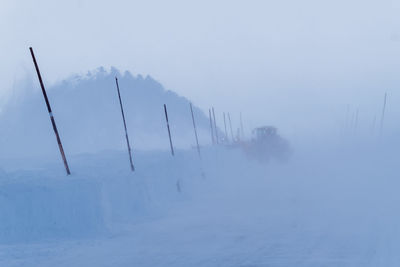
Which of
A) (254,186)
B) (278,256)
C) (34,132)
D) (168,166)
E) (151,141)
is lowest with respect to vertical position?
(151,141)

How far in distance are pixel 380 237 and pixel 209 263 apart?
4696 millimetres

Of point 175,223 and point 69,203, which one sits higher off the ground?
point 69,203

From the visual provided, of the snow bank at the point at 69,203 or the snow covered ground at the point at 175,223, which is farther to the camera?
the snow bank at the point at 69,203

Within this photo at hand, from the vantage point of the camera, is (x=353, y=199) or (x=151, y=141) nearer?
(x=353, y=199)

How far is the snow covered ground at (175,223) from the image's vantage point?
8.40 meters

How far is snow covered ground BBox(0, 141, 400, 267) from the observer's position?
8398mm

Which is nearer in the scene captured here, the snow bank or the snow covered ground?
the snow covered ground

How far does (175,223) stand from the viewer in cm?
1251

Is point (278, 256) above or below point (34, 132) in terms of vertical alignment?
above

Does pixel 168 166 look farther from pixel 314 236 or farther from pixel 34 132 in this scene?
pixel 34 132

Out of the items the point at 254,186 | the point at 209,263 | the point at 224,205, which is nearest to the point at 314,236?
the point at 209,263

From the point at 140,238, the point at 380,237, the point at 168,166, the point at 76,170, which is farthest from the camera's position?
the point at 168,166

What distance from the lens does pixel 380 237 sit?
9180 mm

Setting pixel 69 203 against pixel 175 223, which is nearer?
pixel 69 203
